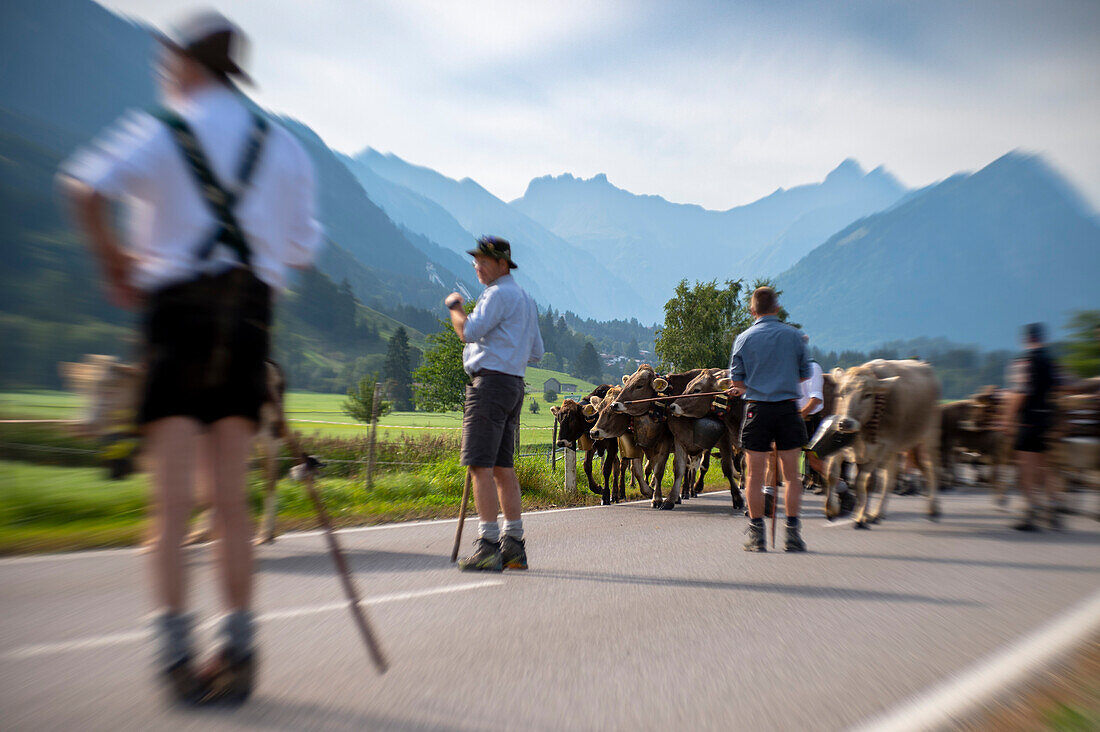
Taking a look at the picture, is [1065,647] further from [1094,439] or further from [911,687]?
[1094,439]

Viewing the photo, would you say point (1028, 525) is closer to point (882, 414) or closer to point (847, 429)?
point (882, 414)

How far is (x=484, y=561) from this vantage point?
4.91m

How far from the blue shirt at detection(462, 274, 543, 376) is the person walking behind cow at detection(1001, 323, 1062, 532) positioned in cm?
623

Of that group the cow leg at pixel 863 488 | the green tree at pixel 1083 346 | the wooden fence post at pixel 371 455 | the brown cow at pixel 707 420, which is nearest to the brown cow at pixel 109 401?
the cow leg at pixel 863 488

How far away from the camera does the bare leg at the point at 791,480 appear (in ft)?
20.4

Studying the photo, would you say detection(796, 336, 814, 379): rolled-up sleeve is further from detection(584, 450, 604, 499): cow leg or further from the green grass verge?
detection(584, 450, 604, 499): cow leg

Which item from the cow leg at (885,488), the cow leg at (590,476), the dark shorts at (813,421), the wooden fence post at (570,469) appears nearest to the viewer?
the cow leg at (885,488)

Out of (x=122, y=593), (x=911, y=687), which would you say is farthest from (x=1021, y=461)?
(x=122, y=593)

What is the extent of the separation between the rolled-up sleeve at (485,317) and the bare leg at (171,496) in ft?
8.48

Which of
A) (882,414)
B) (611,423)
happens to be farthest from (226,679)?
(611,423)

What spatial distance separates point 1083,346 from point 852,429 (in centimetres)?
4006

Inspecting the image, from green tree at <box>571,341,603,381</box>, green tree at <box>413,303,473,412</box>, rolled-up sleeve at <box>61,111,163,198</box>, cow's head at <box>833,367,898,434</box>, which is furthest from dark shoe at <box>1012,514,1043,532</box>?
green tree at <box>571,341,603,381</box>

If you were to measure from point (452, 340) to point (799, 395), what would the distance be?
5881 cm

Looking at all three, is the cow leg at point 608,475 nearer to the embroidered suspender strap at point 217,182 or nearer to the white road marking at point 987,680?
the white road marking at point 987,680
